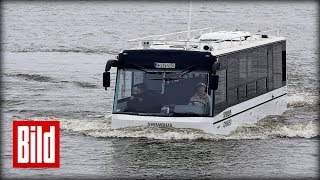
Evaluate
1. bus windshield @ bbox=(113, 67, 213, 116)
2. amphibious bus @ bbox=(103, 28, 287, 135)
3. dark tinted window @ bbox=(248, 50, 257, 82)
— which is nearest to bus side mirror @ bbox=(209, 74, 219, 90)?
amphibious bus @ bbox=(103, 28, 287, 135)

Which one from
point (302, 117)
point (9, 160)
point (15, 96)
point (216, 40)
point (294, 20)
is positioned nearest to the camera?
point (9, 160)

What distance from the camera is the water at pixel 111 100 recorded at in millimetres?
24125

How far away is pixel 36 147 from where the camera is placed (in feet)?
72.7

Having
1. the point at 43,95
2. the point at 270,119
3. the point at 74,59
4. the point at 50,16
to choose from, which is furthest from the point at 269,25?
the point at 270,119

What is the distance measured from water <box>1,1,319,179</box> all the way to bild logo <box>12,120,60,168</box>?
28 centimetres

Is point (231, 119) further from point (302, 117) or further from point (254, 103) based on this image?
point (302, 117)

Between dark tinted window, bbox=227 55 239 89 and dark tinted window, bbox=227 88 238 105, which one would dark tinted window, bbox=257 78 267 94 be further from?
dark tinted window, bbox=227 88 238 105

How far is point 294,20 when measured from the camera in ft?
228

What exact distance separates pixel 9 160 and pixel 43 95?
1241 centimetres

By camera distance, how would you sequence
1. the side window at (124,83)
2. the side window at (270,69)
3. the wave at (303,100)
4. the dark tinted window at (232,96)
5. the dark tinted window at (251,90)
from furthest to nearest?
the wave at (303,100)
the side window at (270,69)
the dark tinted window at (251,90)
the dark tinted window at (232,96)
the side window at (124,83)

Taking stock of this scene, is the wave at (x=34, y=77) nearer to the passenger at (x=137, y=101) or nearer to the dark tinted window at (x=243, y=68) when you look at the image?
the dark tinted window at (x=243, y=68)

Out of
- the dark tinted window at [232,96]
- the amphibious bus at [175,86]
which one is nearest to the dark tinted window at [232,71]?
the amphibious bus at [175,86]

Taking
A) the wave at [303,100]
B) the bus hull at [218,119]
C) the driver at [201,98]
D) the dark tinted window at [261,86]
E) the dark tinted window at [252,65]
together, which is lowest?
the wave at [303,100]

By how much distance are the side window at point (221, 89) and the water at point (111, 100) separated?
0.94 m
